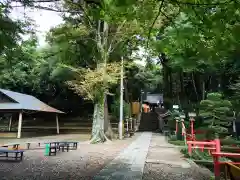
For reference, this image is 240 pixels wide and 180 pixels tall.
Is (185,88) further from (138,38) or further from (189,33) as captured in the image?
(189,33)

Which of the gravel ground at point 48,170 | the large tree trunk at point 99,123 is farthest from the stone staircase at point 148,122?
the gravel ground at point 48,170

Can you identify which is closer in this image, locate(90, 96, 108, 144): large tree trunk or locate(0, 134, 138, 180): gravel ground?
locate(0, 134, 138, 180): gravel ground

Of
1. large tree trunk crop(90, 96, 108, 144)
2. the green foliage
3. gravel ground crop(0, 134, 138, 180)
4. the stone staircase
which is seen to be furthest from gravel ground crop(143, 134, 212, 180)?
the stone staircase

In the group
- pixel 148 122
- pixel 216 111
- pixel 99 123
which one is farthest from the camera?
pixel 148 122

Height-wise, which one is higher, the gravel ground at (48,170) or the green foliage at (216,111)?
the green foliage at (216,111)

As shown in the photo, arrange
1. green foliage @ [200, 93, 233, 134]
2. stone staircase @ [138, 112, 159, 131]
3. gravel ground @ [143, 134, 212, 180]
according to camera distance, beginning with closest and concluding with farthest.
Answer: gravel ground @ [143, 134, 212, 180]
green foliage @ [200, 93, 233, 134]
stone staircase @ [138, 112, 159, 131]

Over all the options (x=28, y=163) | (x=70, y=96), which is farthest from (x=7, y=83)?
(x=28, y=163)

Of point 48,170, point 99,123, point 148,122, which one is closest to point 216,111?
point 99,123

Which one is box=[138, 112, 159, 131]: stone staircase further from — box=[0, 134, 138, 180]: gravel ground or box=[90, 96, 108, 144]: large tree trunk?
box=[0, 134, 138, 180]: gravel ground

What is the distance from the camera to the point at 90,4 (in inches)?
156

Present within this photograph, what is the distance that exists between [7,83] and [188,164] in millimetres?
27498

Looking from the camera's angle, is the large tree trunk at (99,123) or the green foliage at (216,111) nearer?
the green foliage at (216,111)

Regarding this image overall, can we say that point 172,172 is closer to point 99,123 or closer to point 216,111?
point 99,123

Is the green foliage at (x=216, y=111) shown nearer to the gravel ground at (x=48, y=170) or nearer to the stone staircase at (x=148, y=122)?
the gravel ground at (x=48, y=170)
